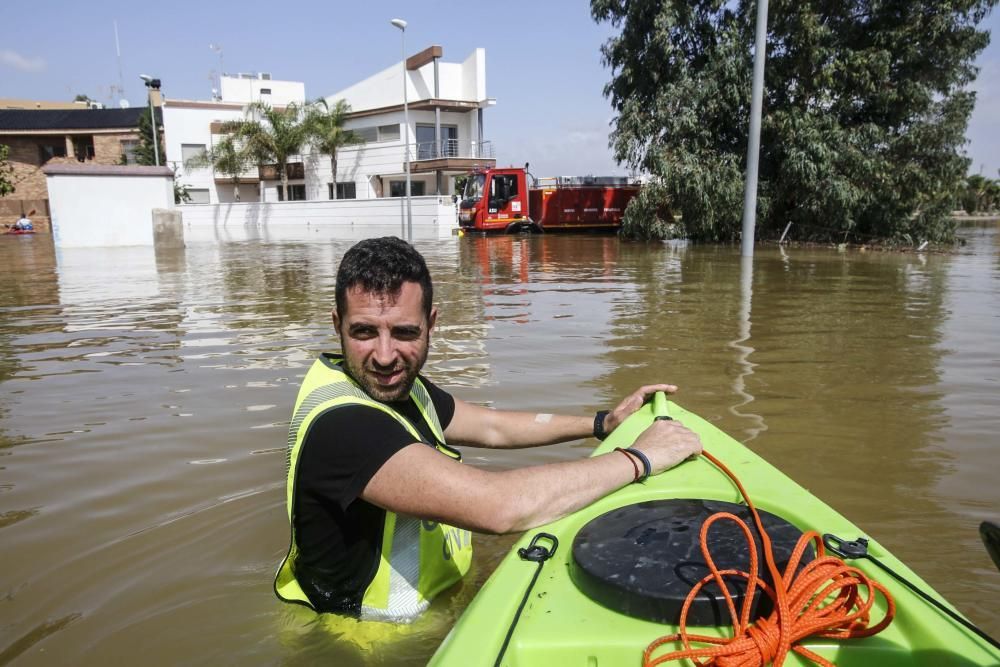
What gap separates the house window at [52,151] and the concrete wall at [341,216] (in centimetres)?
997

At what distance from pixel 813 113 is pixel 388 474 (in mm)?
21582

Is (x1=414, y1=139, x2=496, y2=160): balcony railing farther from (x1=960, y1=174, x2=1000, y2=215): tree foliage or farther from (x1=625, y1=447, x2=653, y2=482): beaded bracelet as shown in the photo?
(x1=960, y1=174, x2=1000, y2=215): tree foliage

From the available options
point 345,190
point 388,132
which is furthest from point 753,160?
point 345,190

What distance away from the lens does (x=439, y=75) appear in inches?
1465

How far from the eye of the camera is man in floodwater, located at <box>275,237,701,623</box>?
1830mm

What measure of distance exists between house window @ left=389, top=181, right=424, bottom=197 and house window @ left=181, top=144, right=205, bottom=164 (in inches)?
489

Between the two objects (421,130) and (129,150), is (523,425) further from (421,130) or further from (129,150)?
(129,150)

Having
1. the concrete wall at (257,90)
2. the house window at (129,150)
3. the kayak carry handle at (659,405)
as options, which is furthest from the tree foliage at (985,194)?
the kayak carry handle at (659,405)

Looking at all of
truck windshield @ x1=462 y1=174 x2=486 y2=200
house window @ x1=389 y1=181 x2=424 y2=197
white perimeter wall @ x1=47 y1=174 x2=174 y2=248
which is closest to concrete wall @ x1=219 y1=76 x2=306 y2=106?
house window @ x1=389 y1=181 x2=424 y2=197

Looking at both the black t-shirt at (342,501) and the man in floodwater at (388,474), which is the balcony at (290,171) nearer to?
the man in floodwater at (388,474)

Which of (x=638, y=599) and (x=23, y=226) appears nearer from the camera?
(x=638, y=599)

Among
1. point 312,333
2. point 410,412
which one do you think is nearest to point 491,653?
point 410,412

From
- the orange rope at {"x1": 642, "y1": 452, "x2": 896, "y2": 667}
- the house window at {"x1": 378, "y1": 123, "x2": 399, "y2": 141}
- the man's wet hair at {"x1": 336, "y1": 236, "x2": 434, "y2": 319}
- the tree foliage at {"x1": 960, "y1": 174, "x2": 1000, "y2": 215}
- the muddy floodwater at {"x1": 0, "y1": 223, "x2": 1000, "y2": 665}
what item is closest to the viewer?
the orange rope at {"x1": 642, "y1": 452, "x2": 896, "y2": 667}

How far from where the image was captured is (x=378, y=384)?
2.03 meters
